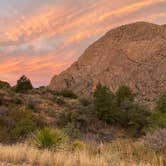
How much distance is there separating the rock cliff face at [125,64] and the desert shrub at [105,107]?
61.7m

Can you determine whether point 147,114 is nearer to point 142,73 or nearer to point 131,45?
point 142,73

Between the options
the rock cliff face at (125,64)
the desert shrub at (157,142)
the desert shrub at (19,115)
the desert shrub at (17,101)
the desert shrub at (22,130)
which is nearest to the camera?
the desert shrub at (157,142)

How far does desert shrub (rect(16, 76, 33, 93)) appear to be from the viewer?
6174 cm

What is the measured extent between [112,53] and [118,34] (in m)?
12.6

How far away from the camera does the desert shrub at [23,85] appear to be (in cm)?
6174

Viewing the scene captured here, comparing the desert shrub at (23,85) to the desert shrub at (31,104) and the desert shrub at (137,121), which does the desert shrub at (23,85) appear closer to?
the desert shrub at (31,104)

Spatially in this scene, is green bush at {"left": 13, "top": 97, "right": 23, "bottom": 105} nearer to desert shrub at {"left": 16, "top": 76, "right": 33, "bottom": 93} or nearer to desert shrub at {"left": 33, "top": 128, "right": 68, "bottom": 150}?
desert shrub at {"left": 16, "top": 76, "right": 33, "bottom": 93}

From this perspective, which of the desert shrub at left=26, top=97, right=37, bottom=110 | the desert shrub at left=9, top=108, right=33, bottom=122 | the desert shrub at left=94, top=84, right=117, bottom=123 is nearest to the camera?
the desert shrub at left=9, top=108, right=33, bottom=122

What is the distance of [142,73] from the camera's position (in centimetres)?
11888

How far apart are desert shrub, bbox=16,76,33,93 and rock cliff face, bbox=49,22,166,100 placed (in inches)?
1876

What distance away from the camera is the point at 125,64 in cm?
12875

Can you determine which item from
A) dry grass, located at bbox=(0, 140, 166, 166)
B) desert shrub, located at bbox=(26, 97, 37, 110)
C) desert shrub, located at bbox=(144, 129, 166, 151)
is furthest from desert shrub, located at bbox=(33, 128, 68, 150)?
desert shrub, located at bbox=(26, 97, 37, 110)

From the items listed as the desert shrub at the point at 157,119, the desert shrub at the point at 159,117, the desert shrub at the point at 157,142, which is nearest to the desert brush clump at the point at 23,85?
the desert shrub at the point at 159,117

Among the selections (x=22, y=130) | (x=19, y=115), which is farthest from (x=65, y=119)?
(x=22, y=130)
